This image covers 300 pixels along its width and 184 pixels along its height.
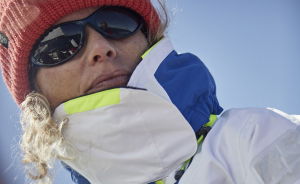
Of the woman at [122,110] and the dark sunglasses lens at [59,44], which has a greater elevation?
the dark sunglasses lens at [59,44]

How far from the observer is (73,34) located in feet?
4.37

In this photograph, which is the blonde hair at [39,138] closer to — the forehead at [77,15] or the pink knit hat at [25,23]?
the pink knit hat at [25,23]

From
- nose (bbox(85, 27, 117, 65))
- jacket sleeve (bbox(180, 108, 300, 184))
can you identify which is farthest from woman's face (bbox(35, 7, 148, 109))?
jacket sleeve (bbox(180, 108, 300, 184))

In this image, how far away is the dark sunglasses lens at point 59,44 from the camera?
1.33 metres

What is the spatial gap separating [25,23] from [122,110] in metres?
0.57

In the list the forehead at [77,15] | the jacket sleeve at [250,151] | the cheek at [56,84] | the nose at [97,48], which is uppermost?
the forehead at [77,15]

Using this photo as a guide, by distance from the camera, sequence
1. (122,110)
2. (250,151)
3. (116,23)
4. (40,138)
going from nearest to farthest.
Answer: (250,151) → (122,110) → (40,138) → (116,23)

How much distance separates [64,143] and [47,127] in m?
0.09

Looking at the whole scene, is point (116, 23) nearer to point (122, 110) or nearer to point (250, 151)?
point (122, 110)

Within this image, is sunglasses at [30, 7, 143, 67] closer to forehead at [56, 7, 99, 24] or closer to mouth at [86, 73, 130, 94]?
forehead at [56, 7, 99, 24]

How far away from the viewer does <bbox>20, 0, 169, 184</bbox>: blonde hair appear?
1261 millimetres

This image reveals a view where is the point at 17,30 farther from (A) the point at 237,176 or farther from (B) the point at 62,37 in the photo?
(A) the point at 237,176

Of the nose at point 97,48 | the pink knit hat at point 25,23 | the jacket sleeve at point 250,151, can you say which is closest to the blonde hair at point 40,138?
the pink knit hat at point 25,23

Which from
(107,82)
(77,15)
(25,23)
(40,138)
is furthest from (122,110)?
(25,23)
